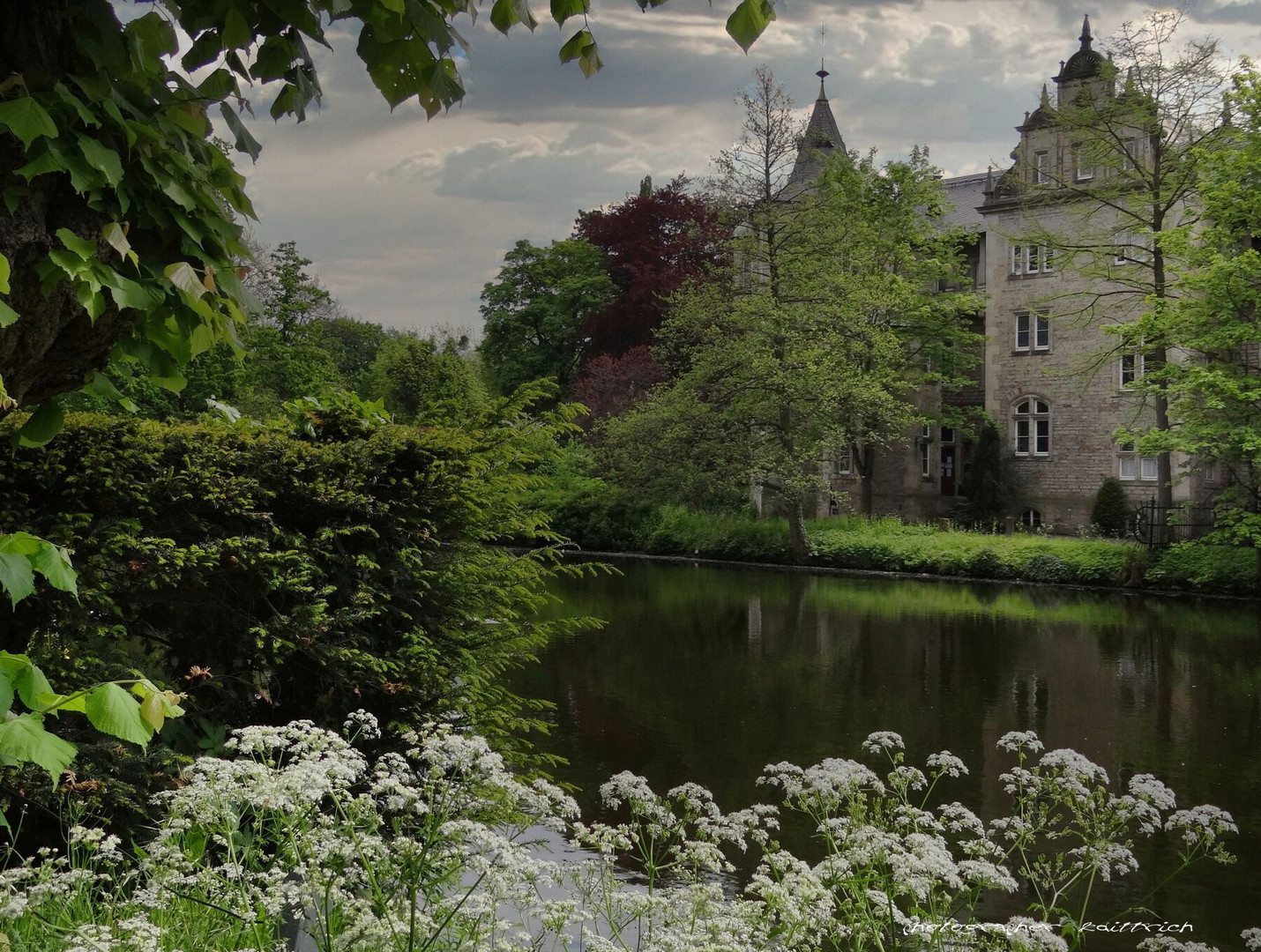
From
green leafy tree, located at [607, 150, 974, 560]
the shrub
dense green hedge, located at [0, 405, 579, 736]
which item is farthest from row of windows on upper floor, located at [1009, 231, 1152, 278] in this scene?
dense green hedge, located at [0, 405, 579, 736]

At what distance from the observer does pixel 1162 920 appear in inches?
225

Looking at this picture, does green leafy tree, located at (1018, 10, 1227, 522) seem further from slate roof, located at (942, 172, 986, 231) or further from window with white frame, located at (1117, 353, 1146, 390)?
slate roof, located at (942, 172, 986, 231)

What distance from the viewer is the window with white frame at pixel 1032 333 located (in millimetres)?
36594

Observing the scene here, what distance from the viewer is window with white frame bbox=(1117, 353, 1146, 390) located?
3444 centimetres

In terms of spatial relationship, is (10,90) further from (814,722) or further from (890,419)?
(890,419)

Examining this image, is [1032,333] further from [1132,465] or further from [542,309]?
[542,309]

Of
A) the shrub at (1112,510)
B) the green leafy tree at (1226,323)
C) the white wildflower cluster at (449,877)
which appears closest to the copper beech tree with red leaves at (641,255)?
the shrub at (1112,510)

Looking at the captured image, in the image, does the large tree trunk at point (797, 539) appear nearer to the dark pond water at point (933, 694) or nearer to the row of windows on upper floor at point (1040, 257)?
the dark pond water at point (933, 694)

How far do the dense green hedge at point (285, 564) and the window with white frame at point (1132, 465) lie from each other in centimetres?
3202

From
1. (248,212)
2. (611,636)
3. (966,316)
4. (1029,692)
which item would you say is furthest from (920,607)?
(966,316)

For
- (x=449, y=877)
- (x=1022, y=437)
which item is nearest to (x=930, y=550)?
(x=1022, y=437)

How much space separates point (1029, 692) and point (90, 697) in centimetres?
1126

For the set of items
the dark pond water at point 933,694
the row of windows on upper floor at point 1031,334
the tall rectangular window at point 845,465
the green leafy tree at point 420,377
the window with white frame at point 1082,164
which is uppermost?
the window with white frame at point 1082,164

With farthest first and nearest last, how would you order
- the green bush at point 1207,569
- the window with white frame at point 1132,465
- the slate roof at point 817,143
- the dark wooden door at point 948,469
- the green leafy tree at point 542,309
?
the green leafy tree at point 542,309
the slate roof at point 817,143
the dark wooden door at point 948,469
the window with white frame at point 1132,465
the green bush at point 1207,569
